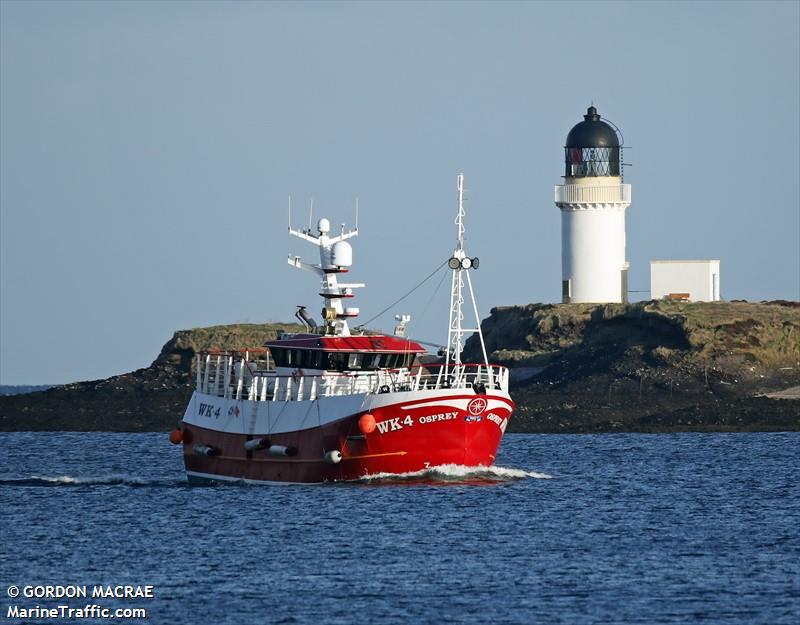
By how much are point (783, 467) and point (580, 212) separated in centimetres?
3872

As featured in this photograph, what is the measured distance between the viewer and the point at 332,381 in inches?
1996

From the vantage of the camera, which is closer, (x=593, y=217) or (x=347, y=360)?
(x=347, y=360)

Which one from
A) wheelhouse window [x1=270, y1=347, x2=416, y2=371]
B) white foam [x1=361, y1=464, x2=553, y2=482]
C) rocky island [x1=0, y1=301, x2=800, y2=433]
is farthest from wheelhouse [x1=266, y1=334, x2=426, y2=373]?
rocky island [x1=0, y1=301, x2=800, y2=433]

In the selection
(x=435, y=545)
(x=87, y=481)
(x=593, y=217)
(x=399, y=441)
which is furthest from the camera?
(x=593, y=217)

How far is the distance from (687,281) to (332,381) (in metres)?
51.0

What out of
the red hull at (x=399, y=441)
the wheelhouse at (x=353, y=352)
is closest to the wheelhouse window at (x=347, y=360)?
the wheelhouse at (x=353, y=352)

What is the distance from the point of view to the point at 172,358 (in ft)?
349

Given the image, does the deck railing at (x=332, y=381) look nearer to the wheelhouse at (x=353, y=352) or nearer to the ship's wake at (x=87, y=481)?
the wheelhouse at (x=353, y=352)

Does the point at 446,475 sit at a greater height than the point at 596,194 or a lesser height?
lesser

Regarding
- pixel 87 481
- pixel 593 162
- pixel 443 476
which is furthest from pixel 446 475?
pixel 593 162

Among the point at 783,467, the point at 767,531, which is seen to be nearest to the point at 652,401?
the point at 783,467

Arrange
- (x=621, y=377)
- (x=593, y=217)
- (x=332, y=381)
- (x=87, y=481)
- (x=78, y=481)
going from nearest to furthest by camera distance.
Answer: (x=332, y=381)
(x=87, y=481)
(x=78, y=481)
(x=621, y=377)
(x=593, y=217)

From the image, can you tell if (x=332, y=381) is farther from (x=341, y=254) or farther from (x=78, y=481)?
(x=78, y=481)

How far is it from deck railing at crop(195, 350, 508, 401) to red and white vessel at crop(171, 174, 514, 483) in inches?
1.7
